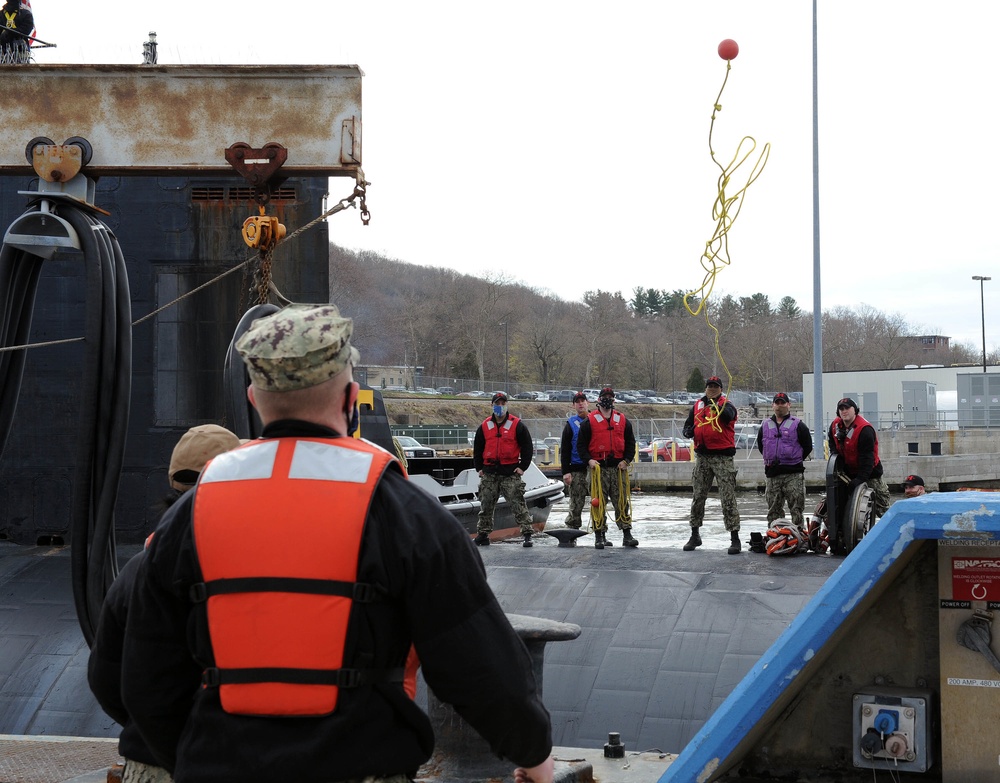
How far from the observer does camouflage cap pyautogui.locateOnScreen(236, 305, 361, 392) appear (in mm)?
2162

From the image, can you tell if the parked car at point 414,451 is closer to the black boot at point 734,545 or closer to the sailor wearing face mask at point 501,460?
the sailor wearing face mask at point 501,460

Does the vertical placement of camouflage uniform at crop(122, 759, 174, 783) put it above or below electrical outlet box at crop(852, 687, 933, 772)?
below

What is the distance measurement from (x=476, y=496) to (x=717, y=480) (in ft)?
35.1

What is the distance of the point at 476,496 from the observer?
71.3 feet

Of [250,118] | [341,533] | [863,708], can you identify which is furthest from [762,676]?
[250,118]

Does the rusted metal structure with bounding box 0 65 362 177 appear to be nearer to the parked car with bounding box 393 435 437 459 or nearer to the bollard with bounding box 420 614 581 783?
the bollard with bounding box 420 614 581 783

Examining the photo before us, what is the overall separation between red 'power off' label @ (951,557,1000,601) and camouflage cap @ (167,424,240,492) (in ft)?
6.91

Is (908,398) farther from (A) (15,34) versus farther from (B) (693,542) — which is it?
(A) (15,34)

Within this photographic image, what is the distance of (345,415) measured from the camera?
228cm

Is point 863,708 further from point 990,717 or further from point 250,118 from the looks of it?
point 250,118

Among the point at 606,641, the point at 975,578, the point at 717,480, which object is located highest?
the point at 975,578

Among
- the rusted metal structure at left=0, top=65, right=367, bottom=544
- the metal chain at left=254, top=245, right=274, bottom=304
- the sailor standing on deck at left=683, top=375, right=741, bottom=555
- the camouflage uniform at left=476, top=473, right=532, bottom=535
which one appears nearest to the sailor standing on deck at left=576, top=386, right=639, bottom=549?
the sailor standing on deck at left=683, top=375, right=741, bottom=555

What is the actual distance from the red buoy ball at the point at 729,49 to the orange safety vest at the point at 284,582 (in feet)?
18.6

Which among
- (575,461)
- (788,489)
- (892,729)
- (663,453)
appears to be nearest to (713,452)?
(788,489)
